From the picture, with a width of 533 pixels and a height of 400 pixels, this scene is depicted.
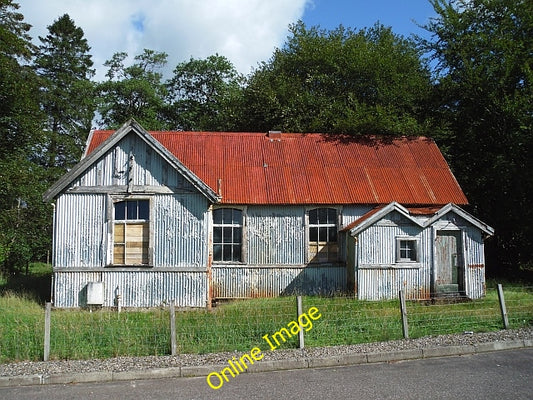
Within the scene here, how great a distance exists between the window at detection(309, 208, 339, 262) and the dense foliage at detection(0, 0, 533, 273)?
6645mm

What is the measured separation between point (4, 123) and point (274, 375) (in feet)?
75.5

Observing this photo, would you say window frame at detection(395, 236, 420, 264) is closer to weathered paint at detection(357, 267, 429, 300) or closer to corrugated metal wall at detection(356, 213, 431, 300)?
corrugated metal wall at detection(356, 213, 431, 300)

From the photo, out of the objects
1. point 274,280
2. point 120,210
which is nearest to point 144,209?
point 120,210

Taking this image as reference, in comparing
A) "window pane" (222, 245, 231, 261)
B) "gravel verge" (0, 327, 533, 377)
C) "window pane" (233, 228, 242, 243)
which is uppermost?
"window pane" (233, 228, 242, 243)

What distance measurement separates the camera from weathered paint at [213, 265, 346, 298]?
16.8 m

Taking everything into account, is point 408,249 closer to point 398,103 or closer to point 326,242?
point 326,242

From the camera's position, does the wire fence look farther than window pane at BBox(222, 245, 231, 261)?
No

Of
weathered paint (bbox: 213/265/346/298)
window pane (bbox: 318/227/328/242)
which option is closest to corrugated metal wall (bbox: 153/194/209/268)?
weathered paint (bbox: 213/265/346/298)

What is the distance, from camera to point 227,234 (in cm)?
1714

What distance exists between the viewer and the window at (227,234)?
671 inches

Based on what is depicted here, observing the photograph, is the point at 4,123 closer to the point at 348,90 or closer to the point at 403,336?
the point at 348,90

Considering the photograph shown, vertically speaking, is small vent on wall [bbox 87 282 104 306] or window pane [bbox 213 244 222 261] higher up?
window pane [bbox 213 244 222 261]

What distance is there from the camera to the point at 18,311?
1284cm

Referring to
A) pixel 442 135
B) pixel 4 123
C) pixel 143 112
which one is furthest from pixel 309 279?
pixel 143 112
